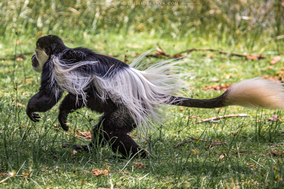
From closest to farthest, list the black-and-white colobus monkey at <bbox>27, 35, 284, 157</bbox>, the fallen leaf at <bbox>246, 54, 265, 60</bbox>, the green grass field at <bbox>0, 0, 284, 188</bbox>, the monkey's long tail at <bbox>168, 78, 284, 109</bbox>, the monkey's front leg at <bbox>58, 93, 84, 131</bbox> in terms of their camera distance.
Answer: the green grass field at <bbox>0, 0, 284, 188</bbox>
the monkey's long tail at <bbox>168, 78, 284, 109</bbox>
the black-and-white colobus monkey at <bbox>27, 35, 284, 157</bbox>
the monkey's front leg at <bbox>58, 93, 84, 131</bbox>
the fallen leaf at <bbox>246, 54, 265, 60</bbox>

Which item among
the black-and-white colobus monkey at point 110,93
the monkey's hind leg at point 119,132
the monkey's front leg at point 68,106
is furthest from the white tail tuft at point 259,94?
the monkey's front leg at point 68,106

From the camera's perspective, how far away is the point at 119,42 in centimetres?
680

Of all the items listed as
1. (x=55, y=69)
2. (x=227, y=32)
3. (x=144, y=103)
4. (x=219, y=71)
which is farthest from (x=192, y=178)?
(x=227, y=32)

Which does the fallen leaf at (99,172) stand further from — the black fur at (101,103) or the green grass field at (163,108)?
the black fur at (101,103)

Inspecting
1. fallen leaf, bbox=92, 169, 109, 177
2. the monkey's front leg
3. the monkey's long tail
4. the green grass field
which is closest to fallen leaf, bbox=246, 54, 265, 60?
the green grass field

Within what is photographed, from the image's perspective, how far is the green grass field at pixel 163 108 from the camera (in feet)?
7.36

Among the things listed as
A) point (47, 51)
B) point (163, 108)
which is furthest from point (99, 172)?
point (47, 51)

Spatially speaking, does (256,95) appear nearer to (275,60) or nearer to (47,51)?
(47,51)

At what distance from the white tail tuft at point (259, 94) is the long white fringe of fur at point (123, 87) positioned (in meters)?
0.54

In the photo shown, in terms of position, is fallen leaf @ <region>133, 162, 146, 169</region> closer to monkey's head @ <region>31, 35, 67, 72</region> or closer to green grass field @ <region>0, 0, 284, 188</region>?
green grass field @ <region>0, 0, 284, 188</region>

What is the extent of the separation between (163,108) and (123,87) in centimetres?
45

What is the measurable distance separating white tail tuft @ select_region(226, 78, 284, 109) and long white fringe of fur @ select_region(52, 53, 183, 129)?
1.78 feet

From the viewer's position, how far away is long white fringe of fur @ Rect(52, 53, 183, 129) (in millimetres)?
2498

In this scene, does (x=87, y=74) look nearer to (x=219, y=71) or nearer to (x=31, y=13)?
(x=219, y=71)
